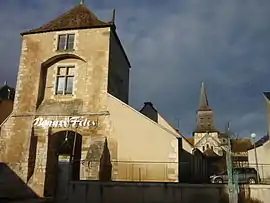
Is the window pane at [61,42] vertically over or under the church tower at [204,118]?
under

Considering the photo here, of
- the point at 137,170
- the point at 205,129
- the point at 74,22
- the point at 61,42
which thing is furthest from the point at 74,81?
the point at 205,129

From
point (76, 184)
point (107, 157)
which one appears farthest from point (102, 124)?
point (76, 184)

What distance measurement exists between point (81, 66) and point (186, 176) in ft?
31.4

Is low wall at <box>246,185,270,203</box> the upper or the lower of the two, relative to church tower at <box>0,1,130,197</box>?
lower

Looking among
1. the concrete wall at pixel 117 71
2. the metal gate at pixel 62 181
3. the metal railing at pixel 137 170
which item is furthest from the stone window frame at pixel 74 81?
the metal gate at pixel 62 181

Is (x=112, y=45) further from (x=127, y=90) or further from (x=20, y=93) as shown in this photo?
(x=20, y=93)

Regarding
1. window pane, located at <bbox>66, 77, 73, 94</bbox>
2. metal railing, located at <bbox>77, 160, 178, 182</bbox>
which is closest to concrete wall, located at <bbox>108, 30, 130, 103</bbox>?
window pane, located at <bbox>66, 77, 73, 94</bbox>

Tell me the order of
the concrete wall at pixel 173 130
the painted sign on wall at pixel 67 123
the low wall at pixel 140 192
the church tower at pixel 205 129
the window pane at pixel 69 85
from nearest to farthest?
the low wall at pixel 140 192 < the painted sign on wall at pixel 67 123 < the window pane at pixel 69 85 < the concrete wall at pixel 173 130 < the church tower at pixel 205 129

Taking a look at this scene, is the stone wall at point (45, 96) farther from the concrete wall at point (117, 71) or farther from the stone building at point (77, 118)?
the concrete wall at point (117, 71)

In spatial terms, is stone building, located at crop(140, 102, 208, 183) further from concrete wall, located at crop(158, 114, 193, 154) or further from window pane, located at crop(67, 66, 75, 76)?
window pane, located at crop(67, 66, 75, 76)

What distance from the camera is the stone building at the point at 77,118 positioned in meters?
16.4

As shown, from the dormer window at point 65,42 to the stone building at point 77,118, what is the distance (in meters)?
0.07

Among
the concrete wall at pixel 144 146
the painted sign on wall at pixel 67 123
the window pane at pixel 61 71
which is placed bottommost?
the concrete wall at pixel 144 146

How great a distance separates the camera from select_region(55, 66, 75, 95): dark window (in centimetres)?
1970
